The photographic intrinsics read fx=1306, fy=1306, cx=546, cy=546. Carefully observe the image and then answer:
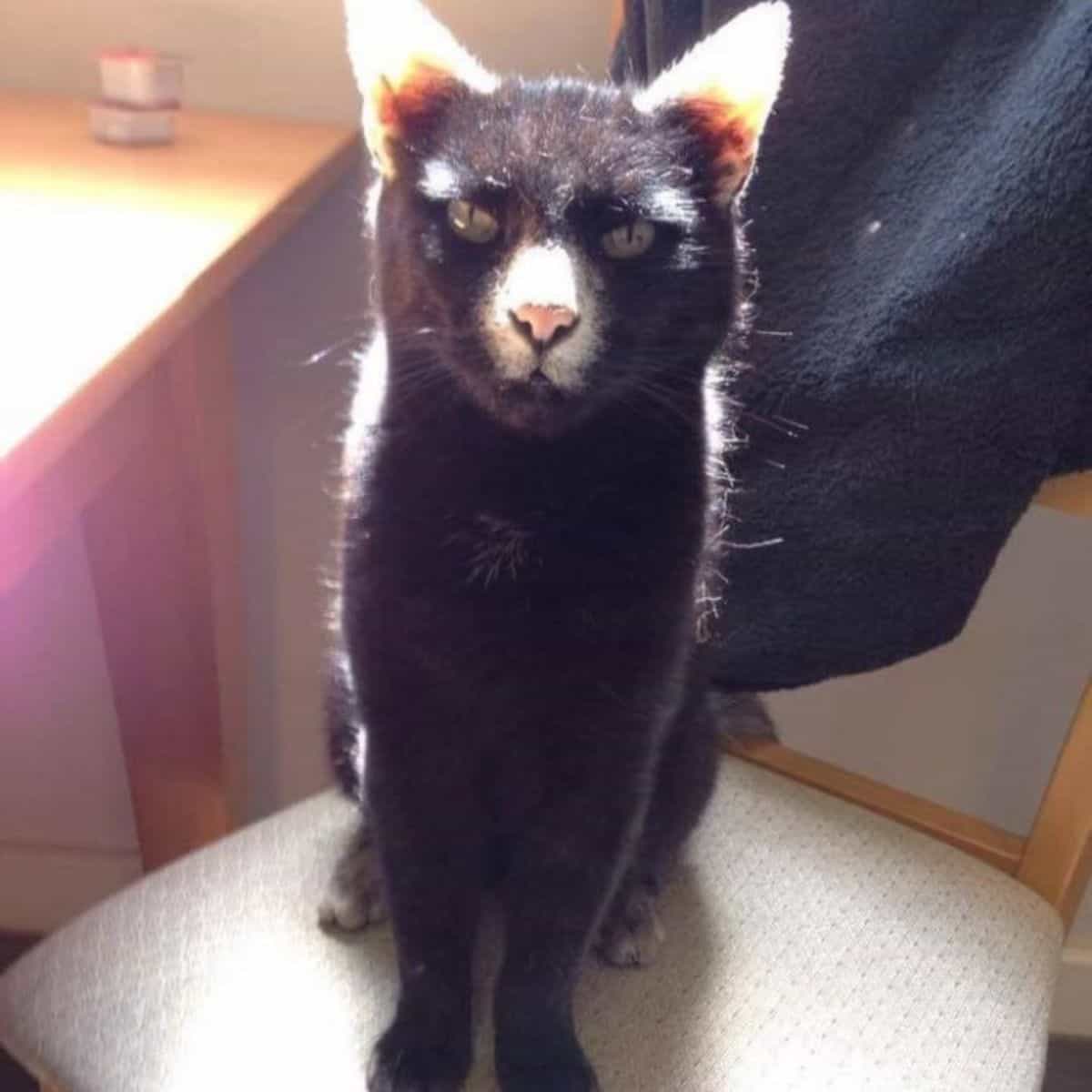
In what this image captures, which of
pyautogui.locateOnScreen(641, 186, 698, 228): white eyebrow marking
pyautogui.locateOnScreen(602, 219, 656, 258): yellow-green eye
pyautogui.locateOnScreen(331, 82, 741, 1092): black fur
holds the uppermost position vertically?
pyautogui.locateOnScreen(641, 186, 698, 228): white eyebrow marking

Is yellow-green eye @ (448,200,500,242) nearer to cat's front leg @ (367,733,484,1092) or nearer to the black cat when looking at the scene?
the black cat

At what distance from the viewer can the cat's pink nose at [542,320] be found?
506mm

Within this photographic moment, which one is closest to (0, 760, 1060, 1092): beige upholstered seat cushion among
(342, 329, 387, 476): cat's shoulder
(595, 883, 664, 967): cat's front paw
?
(595, 883, 664, 967): cat's front paw

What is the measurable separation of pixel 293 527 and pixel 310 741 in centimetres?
24

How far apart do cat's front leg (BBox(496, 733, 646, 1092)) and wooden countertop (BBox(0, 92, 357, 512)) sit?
29cm

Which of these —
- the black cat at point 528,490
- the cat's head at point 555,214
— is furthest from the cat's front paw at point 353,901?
the cat's head at point 555,214

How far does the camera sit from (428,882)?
663mm

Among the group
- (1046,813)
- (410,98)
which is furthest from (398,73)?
(1046,813)

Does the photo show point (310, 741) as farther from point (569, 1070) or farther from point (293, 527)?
point (569, 1070)

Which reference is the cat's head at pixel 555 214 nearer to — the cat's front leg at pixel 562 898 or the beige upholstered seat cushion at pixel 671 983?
the cat's front leg at pixel 562 898

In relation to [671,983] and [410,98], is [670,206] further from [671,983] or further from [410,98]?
[671,983]

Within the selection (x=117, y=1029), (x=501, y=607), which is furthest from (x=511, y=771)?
(x=117, y=1029)

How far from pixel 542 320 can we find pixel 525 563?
141 millimetres

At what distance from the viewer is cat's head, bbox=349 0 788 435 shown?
0.53 meters
